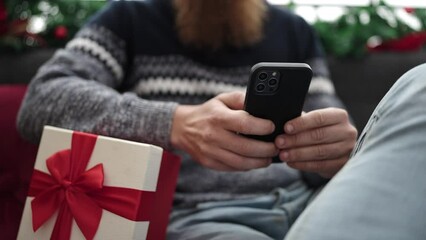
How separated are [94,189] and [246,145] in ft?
0.66

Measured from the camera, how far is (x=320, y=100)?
894 mm

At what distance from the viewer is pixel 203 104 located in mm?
670

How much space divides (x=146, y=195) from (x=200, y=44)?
40 centimetres

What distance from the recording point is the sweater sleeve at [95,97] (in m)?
0.68

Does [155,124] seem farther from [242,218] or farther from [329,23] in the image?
[329,23]

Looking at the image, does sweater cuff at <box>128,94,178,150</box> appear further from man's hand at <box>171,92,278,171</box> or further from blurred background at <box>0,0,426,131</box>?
blurred background at <box>0,0,426,131</box>

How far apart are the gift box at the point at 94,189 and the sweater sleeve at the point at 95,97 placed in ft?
0.25

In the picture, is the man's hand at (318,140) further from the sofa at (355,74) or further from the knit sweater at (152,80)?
the sofa at (355,74)

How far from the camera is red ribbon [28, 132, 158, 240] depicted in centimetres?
57

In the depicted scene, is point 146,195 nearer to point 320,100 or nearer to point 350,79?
point 320,100

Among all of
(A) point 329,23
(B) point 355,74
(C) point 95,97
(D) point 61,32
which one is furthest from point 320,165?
(D) point 61,32

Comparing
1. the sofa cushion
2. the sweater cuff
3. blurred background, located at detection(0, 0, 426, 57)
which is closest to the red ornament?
blurred background, located at detection(0, 0, 426, 57)

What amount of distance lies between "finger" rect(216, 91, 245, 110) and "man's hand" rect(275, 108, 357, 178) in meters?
0.07

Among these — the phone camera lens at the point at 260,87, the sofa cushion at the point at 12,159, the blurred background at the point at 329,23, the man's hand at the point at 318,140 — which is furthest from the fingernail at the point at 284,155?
the blurred background at the point at 329,23
